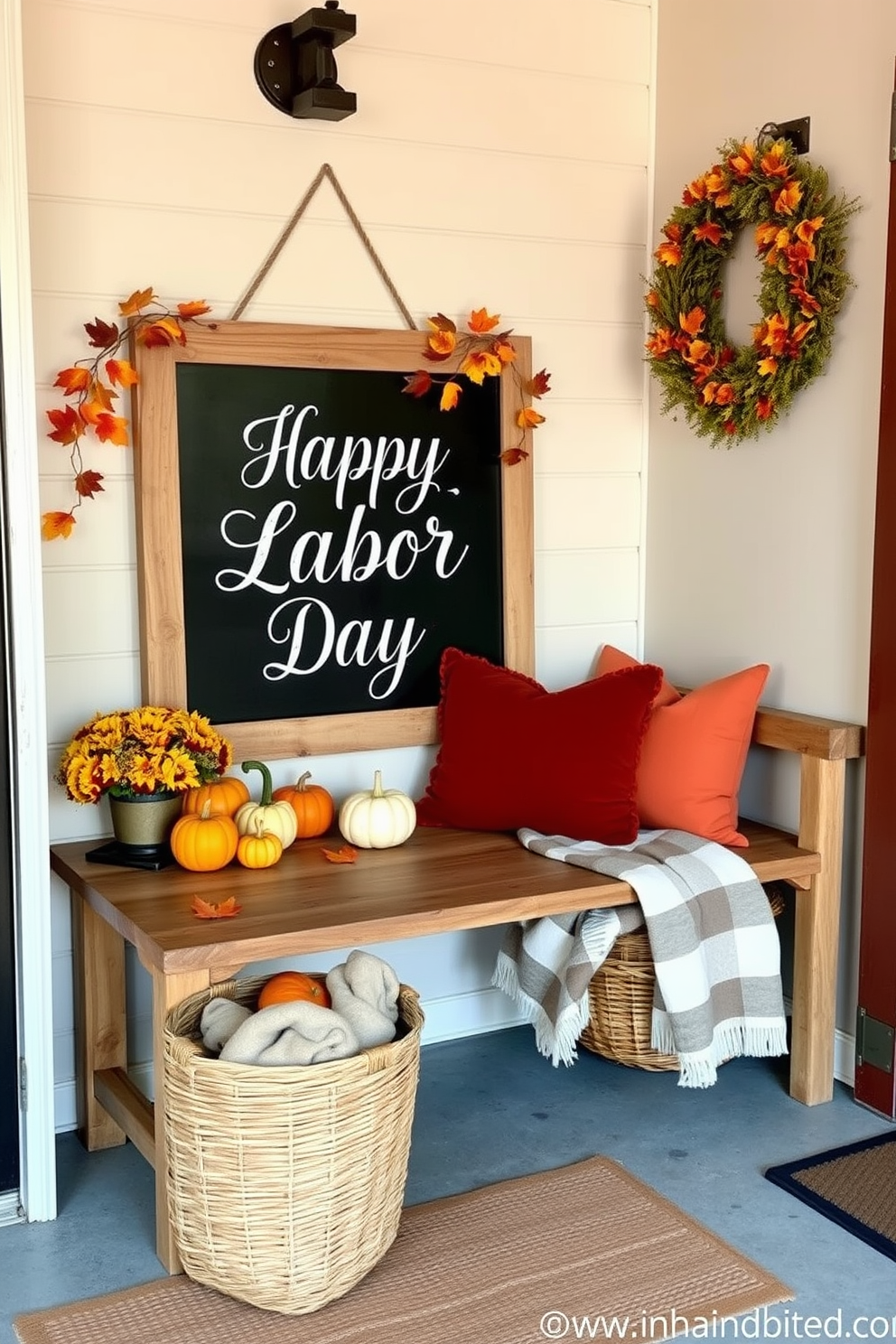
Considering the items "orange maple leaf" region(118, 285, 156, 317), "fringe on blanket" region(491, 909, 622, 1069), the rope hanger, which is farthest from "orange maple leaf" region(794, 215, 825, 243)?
"fringe on blanket" region(491, 909, 622, 1069)

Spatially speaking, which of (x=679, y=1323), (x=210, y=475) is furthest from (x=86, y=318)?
(x=679, y=1323)

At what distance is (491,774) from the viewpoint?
9.97 feet

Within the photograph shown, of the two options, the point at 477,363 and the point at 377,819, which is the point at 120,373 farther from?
the point at 377,819

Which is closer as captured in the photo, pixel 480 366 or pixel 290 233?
pixel 290 233

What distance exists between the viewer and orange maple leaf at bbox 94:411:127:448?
9.27 feet

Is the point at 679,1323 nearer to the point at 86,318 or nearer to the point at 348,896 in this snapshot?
the point at 348,896

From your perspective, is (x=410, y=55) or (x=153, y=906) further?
(x=410, y=55)

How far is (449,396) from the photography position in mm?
3191

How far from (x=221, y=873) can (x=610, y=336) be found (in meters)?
1.69

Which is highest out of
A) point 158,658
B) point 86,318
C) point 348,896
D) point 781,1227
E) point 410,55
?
point 410,55

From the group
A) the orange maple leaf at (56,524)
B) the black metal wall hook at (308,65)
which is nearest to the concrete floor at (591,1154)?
the orange maple leaf at (56,524)

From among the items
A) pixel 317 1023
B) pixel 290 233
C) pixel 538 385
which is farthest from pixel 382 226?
pixel 317 1023

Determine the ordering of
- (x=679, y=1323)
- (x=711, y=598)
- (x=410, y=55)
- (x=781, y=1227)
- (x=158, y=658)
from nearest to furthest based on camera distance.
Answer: (x=679, y=1323), (x=781, y=1227), (x=158, y=658), (x=410, y=55), (x=711, y=598)

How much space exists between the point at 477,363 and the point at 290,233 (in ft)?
1.66
